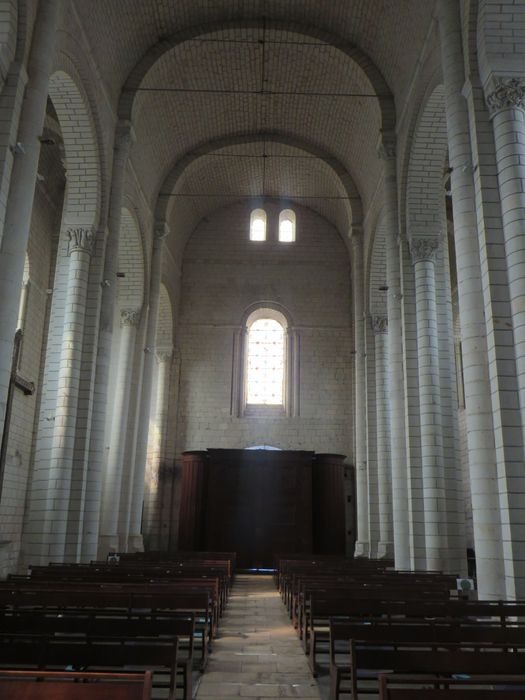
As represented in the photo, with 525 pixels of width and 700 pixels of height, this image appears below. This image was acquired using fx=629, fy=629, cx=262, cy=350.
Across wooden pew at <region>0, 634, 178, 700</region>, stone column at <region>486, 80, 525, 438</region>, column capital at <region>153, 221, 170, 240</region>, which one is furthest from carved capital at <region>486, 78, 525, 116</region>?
column capital at <region>153, 221, 170, 240</region>

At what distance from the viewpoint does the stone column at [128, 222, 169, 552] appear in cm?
1895

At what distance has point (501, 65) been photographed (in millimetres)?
9781

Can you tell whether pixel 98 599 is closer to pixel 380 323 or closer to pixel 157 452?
pixel 380 323

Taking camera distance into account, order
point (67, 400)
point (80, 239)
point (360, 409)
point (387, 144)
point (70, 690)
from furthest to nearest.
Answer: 1. point (360, 409)
2. point (387, 144)
3. point (80, 239)
4. point (67, 400)
5. point (70, 690)

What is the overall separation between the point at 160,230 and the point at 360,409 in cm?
879

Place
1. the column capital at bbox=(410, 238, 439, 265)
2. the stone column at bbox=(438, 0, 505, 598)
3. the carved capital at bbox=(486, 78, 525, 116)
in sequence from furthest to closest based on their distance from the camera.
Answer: the column capital at bbox=(410, 238, 439, 265) < the carved capital at bbox=(486, 78, 525, 116) < the stone column at bbox=(438, 0, 505, 598)

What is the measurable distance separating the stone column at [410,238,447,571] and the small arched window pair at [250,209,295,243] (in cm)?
1185

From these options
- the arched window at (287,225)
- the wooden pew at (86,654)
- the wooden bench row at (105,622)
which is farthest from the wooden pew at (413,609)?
the arched window at (287,225)

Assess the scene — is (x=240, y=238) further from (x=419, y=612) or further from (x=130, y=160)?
(x=419, y=612)

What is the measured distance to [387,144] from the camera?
54.0ft

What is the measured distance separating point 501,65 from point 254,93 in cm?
1090

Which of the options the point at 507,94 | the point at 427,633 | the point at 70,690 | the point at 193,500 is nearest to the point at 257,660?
the point at 427,633

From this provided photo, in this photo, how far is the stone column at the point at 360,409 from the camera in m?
20.1

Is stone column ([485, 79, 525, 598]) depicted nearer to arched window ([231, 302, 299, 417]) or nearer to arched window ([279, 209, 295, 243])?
arched window ([231, 302, 299, 417])
